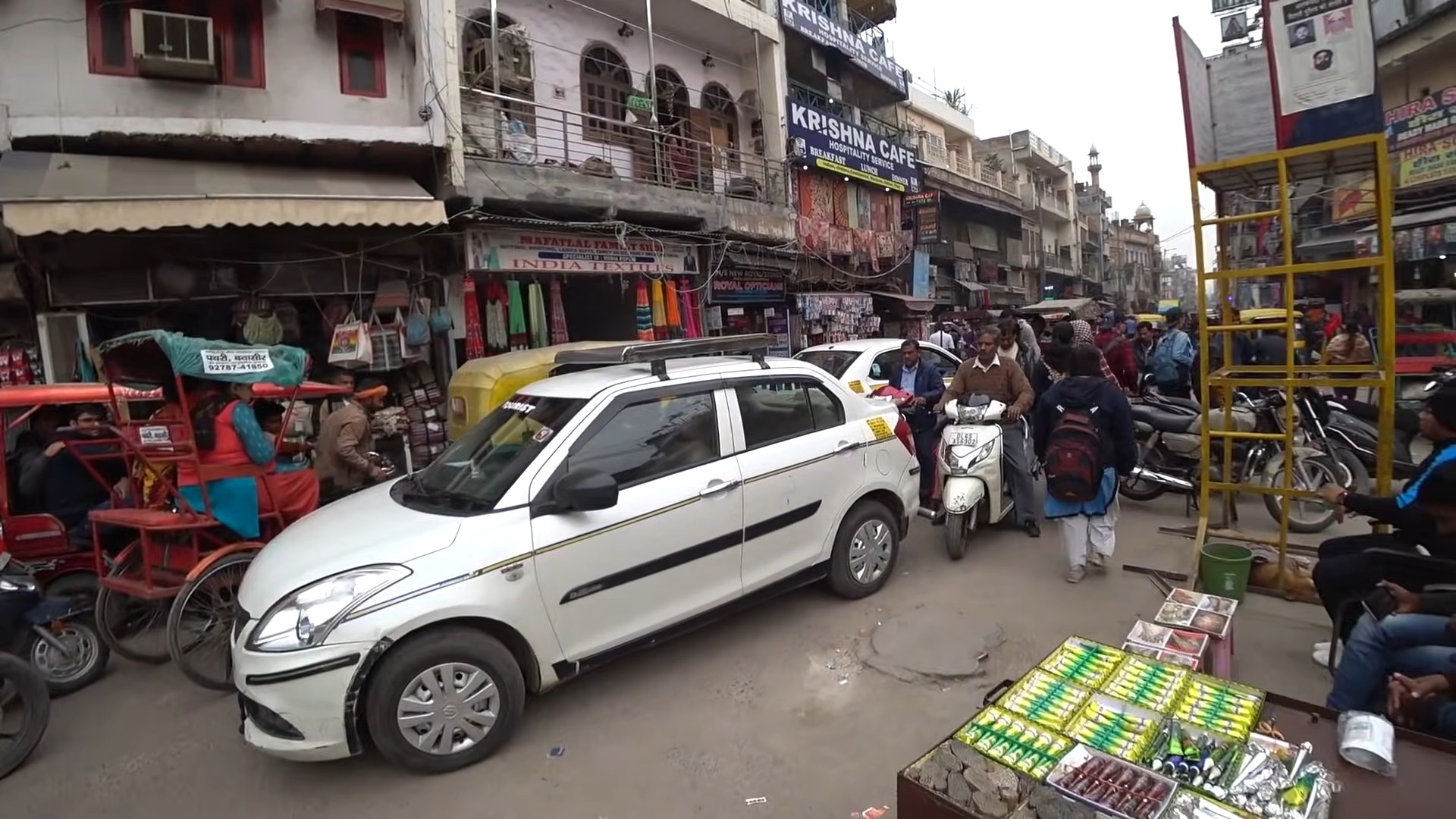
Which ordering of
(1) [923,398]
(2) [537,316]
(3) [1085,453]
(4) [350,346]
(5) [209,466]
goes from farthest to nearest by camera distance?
1. (2) [537,316]
2. (4) [350,346]
3. (1) [923,398]
4. (3) [1085,453]
5. (5) [209,466]

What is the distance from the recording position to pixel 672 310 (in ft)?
36.2

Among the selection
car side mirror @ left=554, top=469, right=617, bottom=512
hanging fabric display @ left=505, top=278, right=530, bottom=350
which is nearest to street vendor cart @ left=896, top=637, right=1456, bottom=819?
car side mirror @ left=554, top=469, right=617, bottom=512

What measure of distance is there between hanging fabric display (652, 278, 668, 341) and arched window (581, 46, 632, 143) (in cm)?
239

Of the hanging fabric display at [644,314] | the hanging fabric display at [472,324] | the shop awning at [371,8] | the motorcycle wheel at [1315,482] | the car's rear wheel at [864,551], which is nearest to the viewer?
the car's rear wheel at [864,551]

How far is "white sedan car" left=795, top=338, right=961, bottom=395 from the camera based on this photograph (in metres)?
7.30

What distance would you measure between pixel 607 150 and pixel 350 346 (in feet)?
16.4

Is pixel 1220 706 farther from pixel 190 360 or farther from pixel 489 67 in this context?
pixel 489 67

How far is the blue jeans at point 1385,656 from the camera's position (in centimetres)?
259

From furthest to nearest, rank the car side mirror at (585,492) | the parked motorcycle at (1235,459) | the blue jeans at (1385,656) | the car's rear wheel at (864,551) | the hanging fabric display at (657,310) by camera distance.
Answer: the hanging fabric display at (657,310) < the parked motorcycle at (1235,459) < the car's rear wheel at (864,551) < the car side mirror at (585,492) < the blue jeans at (1385,656)

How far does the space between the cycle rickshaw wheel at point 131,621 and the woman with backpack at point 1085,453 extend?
232 inches

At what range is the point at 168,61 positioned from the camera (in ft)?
23.2

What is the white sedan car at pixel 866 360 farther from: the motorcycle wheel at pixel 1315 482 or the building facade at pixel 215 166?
the building facade at pixel 215 166

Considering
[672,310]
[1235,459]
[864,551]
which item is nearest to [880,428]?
[864,551]

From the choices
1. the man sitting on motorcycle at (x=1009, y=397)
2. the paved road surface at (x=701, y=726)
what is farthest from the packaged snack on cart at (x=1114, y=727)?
the man sitting on motorcycle at (x=1009, y=397)
